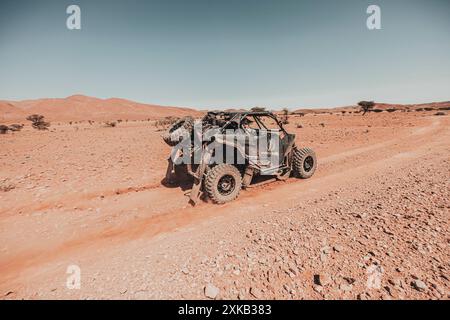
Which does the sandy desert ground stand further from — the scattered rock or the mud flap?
the mud flap

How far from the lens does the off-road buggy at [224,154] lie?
5465mm

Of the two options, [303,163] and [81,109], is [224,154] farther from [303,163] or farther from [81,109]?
[81,109]

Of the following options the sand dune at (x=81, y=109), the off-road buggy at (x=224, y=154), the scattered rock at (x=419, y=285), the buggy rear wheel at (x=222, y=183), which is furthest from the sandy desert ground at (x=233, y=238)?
the sand dune at (x=81, y=109)

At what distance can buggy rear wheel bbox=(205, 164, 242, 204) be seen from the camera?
528 centimetres

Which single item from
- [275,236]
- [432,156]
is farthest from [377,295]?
[432,156]

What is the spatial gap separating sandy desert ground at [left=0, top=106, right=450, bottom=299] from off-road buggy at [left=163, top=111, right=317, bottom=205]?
17.5 inches

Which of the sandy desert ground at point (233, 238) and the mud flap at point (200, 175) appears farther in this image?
the mud flap at point (200, 175)

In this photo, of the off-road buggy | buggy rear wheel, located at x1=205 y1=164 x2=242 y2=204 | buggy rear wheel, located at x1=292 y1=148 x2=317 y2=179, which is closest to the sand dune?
the off-road buggy

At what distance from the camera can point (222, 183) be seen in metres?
5.62

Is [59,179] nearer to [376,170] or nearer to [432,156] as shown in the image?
[376,170]

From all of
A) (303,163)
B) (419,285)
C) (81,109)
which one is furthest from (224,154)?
(81,109)

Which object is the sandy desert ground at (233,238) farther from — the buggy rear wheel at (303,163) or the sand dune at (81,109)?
the sand dune at (81,109)
